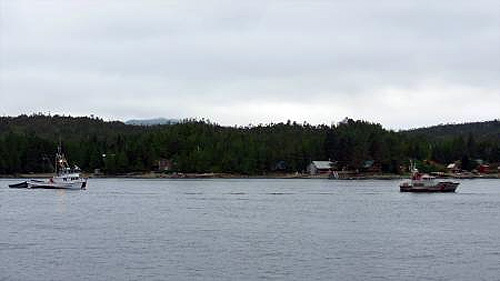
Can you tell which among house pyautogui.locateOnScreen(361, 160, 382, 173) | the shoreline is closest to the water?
the shoreline

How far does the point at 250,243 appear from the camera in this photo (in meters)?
46.6

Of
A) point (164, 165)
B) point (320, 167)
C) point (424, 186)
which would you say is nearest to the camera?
point (424, 186)

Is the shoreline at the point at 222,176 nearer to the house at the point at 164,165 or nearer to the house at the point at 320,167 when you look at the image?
the house at the point at 320,167

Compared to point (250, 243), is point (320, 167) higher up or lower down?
higher up

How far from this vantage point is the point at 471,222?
6222 cm

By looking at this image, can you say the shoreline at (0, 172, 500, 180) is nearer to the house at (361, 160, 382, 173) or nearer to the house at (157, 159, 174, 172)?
the house at (361, 160, 382, 173)

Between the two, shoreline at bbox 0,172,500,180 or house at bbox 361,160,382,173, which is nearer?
shoreline at bbox 0,172,500,180

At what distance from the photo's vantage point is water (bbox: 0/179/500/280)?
1415 inches

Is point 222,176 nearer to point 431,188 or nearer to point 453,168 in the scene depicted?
point 453,168

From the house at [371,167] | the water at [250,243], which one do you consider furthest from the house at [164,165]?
the water at [250,243]

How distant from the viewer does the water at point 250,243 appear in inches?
1415

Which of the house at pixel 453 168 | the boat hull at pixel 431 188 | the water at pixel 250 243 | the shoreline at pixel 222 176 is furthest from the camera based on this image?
the house at pixel 453 168

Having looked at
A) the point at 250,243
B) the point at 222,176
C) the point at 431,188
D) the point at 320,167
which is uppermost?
the point at 320,167

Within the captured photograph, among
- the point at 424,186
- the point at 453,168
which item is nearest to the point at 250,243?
the point at 424,186
